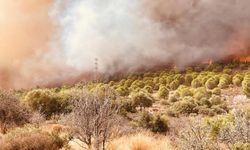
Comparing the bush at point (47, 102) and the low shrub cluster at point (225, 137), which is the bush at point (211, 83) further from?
the low shrub cluster at point (225, 137)

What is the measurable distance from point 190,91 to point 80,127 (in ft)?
116

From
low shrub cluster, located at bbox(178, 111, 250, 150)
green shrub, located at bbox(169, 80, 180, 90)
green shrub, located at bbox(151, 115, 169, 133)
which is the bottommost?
green shrub, located at bbox(151, 115, 169, 133)

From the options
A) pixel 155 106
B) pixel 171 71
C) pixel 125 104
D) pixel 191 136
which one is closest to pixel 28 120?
pixel 191 136

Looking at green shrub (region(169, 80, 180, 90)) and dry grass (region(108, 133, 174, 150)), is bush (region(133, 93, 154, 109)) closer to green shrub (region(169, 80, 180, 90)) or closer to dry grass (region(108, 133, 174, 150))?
green shrub (region(169, 80, 180, 90))

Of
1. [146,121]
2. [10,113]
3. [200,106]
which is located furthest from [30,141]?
[200,106]

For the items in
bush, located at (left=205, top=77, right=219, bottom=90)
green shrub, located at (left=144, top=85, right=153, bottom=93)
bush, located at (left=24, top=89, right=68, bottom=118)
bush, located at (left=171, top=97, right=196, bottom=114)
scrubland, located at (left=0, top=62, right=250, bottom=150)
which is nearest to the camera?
scrubland, located at (left=0, top=62, right=250, bottom=150)

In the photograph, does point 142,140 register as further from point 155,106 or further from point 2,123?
point 155,106

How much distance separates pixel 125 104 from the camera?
32844mm

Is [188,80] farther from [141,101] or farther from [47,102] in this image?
[47,102]

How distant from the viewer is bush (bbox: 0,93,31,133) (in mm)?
17859

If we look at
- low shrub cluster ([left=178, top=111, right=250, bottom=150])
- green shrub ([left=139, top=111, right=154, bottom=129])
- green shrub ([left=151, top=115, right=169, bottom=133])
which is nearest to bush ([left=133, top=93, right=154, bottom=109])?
green shrub ([left=139, top=111, right=154, bottom=129])

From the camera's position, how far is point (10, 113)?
18375 millimetres

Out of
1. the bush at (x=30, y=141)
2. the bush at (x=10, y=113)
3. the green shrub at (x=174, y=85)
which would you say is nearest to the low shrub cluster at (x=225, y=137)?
the bush at (x=30, y=141)

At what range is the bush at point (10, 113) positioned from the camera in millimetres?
17859
